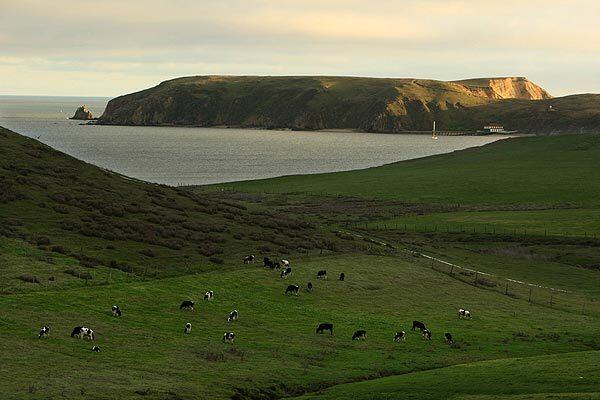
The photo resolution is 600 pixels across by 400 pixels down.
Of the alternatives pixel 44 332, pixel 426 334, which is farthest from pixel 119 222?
pixel 426 334

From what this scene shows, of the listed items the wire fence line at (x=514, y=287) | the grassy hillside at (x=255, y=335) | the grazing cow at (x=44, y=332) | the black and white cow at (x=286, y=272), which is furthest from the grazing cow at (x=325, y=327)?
the wire fence line at (x=514, y=287)

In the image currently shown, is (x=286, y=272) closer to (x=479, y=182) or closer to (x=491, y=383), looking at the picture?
(x=491, y=383)

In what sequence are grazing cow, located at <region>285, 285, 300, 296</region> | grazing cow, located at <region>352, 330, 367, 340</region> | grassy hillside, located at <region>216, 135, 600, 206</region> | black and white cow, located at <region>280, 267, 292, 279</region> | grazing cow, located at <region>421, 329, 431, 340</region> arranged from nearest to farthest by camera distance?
grazing cow, located at <region>352, 330, 367, 340</region> → grazing cow, located at <region>421, 329, 431, 340</region> → grazing cow, located at <region>285, 285, 300, 296</region> → black and white cow, located at <region>280, 267, 292, 279</region> → grassy hillside, located at <region>216, 135, 600, 206</region>

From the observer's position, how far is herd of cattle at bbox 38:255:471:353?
4325 centimetres

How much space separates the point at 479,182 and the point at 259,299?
108666 millimetres

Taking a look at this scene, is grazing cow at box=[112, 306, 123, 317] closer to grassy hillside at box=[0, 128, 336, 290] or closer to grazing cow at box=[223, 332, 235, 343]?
grazing cow at box=[223, 332, 235, 343]

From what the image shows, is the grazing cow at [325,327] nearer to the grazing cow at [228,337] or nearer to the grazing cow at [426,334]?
the grazing cow at [426,334]

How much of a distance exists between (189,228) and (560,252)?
42.2 m

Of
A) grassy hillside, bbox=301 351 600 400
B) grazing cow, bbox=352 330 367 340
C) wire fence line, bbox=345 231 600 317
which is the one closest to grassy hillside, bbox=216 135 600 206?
wire fence line, bbox=345 231 600 317

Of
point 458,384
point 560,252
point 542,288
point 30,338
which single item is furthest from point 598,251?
point 30,338

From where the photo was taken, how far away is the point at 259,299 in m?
57.7

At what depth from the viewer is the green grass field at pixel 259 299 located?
39.1 metres

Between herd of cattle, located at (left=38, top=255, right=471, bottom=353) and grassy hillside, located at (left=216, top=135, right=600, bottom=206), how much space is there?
74.7 meters

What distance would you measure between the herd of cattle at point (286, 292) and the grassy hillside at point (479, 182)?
7467cm
